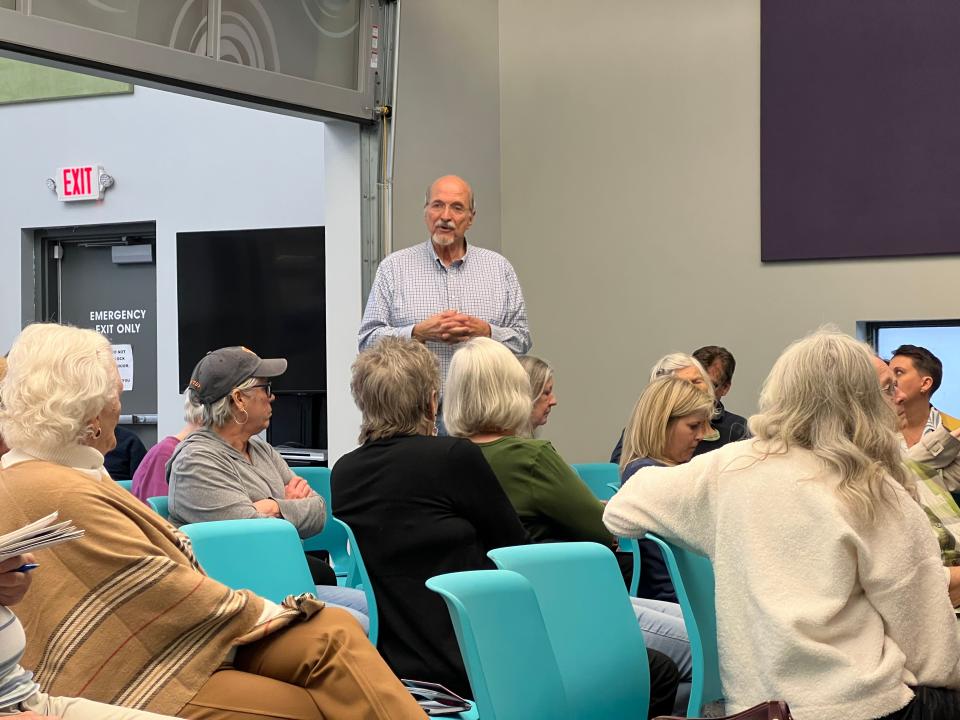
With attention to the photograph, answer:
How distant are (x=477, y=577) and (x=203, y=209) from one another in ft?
24.8

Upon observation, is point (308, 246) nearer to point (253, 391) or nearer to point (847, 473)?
point (253, 391)

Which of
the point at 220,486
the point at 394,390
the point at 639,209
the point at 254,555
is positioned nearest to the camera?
the point at 254,555

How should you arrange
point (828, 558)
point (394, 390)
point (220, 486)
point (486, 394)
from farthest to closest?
point (220, 486)
point (486, 394)
point (394, 390)
point (828, 558)

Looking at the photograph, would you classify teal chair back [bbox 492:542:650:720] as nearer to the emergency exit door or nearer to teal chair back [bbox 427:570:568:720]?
teal chair back [bbox 427:570:568:720]

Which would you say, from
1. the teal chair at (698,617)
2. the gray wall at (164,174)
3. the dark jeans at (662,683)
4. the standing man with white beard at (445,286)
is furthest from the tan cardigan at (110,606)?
the gray wall at (164,174)

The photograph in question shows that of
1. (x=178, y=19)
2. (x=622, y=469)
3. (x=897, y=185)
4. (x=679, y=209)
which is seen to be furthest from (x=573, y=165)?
(x=622, y=469)

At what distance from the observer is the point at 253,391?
429cm

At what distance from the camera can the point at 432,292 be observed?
6012 millimetres

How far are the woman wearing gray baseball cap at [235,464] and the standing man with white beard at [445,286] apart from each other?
160 centimetres

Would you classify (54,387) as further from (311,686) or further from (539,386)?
(539,386)

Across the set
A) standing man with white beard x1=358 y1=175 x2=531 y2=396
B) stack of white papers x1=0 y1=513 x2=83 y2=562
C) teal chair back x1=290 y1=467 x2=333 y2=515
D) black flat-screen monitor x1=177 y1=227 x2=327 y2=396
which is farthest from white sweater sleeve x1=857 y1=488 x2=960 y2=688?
black flat-screen monitor x1=177 y1=227 x2=327 y2=396

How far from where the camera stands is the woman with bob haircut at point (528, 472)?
354 centimetres

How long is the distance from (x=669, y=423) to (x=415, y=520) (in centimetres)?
118

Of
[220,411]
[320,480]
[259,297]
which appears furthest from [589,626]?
[259,297]
